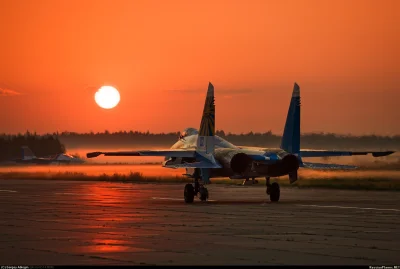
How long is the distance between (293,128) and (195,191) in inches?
205

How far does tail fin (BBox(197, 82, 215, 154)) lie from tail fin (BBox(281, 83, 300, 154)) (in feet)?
9.71

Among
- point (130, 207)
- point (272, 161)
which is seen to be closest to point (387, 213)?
point (272, 161)

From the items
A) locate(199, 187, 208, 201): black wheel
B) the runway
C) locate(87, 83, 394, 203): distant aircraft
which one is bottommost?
the runway

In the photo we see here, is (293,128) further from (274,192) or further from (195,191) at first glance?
(195,191)

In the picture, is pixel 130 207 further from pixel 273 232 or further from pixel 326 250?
pixel 326 250

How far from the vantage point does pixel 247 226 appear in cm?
2705

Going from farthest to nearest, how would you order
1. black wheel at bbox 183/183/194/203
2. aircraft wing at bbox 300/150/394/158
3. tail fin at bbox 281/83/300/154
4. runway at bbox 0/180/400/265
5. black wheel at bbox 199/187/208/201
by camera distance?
aircraft wing at bbox 300/150/394/158 < black wheel at bbox 199/187/208/201 < black wheel at bbox 183/183/194/203 < tail fin at bbox 281/83/300/154 < runway at bbox 0/180/400/265

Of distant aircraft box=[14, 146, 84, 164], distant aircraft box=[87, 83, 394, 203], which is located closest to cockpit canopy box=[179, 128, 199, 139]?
distant aircraft box=[87, 83, 394, 203]

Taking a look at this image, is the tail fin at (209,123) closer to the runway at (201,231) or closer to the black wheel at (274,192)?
the runway at (201,231)

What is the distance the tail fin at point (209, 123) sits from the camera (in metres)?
39.0

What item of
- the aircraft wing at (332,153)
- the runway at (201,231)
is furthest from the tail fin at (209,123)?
the aircraft wing at (332,153)

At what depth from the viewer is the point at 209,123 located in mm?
39031

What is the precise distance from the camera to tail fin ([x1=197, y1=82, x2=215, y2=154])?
3900 centimetres

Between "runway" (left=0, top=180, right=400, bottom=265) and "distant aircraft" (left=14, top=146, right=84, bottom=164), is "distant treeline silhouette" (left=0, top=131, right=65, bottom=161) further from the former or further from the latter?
"runway" (left=0, top=180, right=400, bottom=265)
